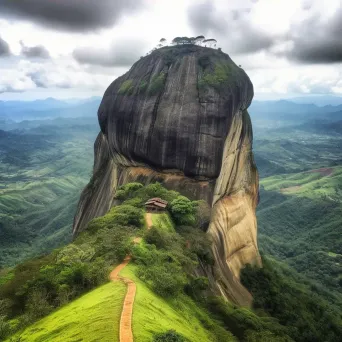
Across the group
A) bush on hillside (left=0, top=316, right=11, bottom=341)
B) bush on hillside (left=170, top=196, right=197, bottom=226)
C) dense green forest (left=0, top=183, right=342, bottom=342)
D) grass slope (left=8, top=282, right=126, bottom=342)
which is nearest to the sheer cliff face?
bush on hillside (left=170, top=196, right=197, bottom=226)

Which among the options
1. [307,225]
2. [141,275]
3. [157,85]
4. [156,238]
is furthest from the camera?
[307,225]

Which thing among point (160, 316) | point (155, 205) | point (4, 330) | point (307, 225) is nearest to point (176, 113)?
point (155, 205)

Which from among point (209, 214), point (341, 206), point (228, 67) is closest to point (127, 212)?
point (209, 214)

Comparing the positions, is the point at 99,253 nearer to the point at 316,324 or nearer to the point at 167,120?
the point at 167,120

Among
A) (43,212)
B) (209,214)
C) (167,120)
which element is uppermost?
(167,120)

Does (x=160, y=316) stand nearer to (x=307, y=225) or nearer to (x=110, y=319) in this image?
(x=110, y=319)

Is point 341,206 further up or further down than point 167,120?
further down

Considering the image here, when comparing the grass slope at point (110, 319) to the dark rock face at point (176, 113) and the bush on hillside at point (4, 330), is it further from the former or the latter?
the dark rock face at point (176, 113)

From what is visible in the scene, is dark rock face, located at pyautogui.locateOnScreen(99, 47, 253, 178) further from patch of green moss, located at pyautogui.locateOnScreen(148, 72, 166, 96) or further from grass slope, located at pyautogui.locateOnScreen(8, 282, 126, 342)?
grass slope, located at pyautogui.locateOnScreen(8, 282, 126, 342)
